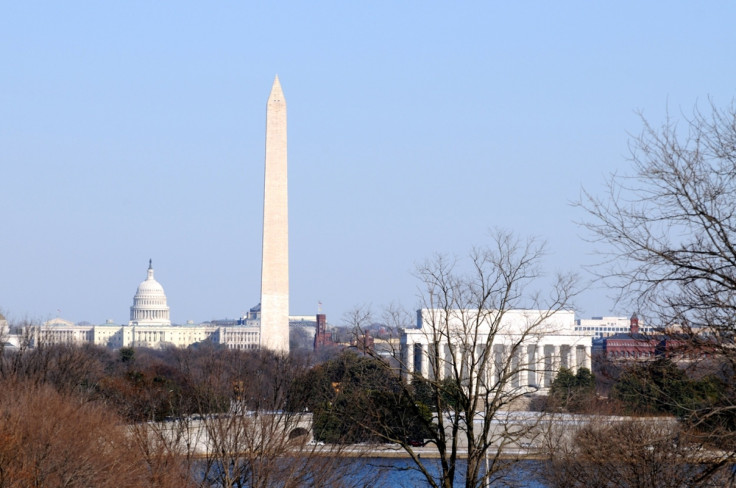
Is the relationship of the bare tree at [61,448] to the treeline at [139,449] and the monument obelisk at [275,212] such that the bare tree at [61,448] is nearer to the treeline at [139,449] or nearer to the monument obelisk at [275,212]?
the treeline at [139,449]

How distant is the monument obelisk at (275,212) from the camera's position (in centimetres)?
6856

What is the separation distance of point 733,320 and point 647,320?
0.72 m

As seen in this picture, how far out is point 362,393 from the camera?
2083 centimetres

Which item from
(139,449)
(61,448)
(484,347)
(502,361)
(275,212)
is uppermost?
(275,212)

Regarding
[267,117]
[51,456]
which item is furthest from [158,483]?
[267,117]

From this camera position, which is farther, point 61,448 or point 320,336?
point 320,336

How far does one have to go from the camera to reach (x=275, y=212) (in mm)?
69312

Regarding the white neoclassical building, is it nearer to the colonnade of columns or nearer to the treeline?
the colonnade of columns

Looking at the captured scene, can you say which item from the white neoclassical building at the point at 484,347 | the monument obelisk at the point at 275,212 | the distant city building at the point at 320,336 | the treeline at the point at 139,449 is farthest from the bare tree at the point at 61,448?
the distant city building at the point at 320,336

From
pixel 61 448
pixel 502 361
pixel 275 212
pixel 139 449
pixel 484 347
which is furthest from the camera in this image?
pixel 275 212

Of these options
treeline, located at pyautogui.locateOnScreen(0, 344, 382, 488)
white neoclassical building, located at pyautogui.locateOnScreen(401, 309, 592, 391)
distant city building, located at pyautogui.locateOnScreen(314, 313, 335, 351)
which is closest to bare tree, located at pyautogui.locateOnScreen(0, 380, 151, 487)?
treeline, located at pyautogui.locateOnScreen(0, 344, 382, 488)

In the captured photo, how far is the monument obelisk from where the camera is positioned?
68562 millimetres

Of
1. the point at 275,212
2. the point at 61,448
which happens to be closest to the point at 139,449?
the point at 61,448

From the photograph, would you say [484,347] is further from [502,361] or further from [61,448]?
[61,448]
